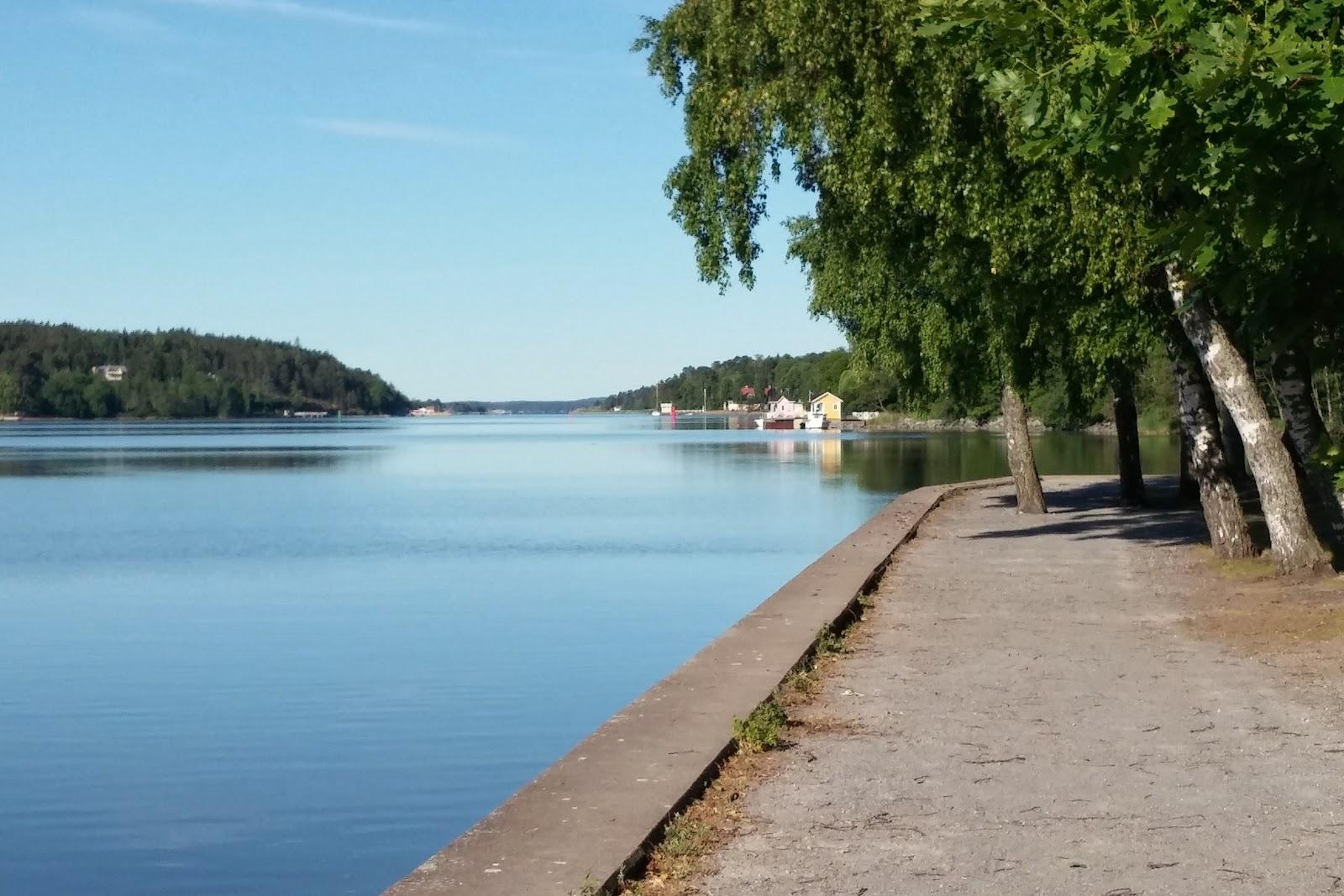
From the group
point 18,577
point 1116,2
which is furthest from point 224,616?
point 1116,2

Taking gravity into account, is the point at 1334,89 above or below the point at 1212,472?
above

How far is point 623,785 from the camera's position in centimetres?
820

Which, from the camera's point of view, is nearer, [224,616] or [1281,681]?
[1281,681]

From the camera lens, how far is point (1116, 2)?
1007cm

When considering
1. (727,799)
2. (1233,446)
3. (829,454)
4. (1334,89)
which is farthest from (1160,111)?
(829,454)

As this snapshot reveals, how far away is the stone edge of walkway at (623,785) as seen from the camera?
665cm

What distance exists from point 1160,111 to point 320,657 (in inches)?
460

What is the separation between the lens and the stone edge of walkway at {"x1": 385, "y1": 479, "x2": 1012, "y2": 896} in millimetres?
6648

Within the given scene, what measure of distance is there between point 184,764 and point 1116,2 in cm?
837

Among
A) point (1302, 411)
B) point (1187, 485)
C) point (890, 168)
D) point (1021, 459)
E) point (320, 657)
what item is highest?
point (890, 168)

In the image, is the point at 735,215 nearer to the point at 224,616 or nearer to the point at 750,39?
the point at 750,39

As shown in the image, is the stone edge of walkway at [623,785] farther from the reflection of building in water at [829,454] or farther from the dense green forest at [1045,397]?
the reflection of building in water at [829,454]

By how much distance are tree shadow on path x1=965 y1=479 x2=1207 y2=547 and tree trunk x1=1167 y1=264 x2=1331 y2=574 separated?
217 inches

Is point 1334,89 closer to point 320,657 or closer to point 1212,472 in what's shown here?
point 1212,472
